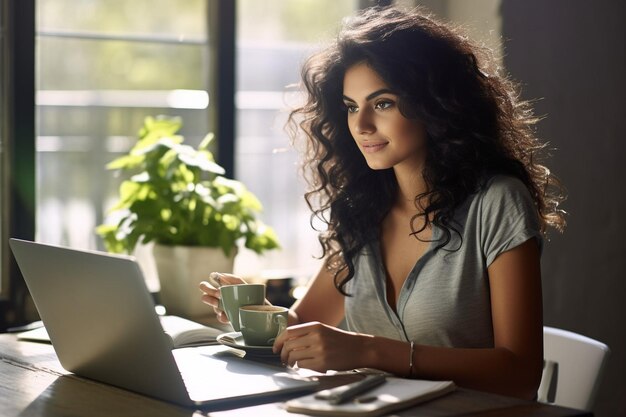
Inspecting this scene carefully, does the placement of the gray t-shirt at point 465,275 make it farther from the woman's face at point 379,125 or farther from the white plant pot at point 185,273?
the white plant pot at point 185,273

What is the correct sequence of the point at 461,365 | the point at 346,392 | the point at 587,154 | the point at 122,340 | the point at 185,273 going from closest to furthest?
the point at 346,392 → the point at 122,340 → the point at 461,365 → the point at 185,273 → the point at 587,154

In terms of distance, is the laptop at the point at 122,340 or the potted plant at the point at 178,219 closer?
the laptop at the point at 122,340

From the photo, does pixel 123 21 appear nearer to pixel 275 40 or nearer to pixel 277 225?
pixel 275 40

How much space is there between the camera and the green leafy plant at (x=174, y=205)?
2723mm

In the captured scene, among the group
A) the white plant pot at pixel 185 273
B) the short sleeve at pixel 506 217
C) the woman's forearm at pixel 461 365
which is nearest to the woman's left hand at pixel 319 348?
the woman's forearm at pixel 461 365

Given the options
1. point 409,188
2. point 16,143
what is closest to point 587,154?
point 409,188

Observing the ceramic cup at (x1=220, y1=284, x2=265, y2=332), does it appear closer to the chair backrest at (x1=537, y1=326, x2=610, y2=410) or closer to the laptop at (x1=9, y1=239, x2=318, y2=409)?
the laptop at (x1=9, y1=239, x2=318, y2=409)

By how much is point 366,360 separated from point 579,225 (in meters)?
1.70

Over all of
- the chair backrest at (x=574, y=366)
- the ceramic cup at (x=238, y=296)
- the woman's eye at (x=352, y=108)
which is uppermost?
the woman's eye at (x=352, y=108)

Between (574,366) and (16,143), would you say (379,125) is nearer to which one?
(574,366)

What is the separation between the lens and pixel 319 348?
160 centimetres

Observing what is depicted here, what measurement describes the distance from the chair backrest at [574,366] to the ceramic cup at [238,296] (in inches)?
25.9

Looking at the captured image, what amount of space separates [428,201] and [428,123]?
16 centimetres

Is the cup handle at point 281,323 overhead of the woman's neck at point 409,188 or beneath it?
beneath
